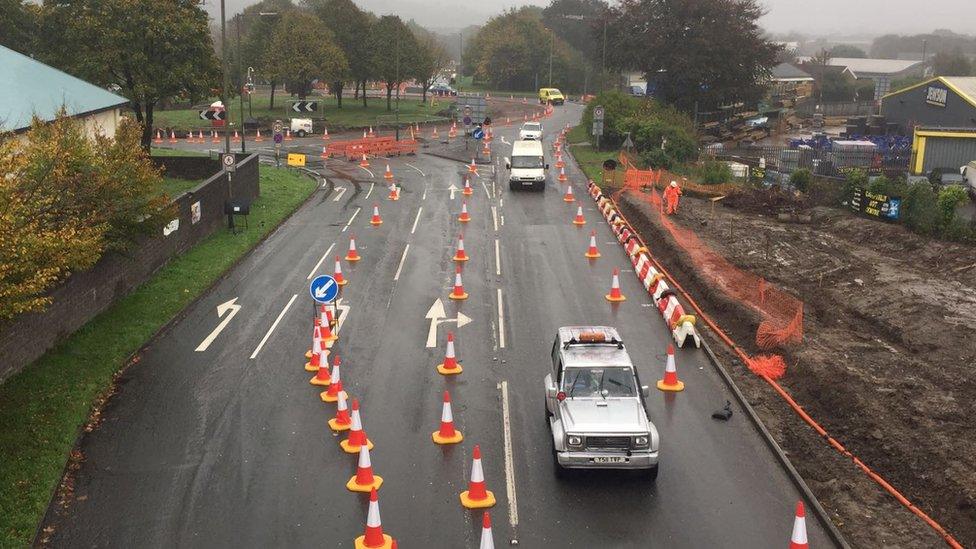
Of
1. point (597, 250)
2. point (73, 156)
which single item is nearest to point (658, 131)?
point (597, 250)

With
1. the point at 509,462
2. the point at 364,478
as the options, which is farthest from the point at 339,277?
the point at 364,478

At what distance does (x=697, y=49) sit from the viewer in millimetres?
67250

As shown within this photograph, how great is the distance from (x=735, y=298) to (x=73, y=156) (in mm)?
16518

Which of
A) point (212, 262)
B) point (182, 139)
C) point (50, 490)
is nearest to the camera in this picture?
point (50, 490)

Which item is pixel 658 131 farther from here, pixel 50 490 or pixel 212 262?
pixel 50 490

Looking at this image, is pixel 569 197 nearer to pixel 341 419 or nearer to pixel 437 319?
pixel 437 319

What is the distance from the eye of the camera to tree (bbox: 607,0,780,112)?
67312mm

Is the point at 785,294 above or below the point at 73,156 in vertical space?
below

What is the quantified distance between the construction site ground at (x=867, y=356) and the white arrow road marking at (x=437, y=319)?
5935 millimetres

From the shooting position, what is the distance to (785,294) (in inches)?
1003

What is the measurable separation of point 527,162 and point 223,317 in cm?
2284

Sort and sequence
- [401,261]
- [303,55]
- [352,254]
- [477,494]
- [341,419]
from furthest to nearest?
[303,55] → [352,254] → [401,261] → [341,419] → [477,494]

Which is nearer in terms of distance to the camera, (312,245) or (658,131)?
(312,245)

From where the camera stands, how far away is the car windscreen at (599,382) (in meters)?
14.8
